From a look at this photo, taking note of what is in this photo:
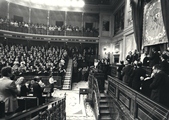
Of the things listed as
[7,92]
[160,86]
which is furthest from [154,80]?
[7,92]

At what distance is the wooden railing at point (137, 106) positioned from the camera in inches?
122

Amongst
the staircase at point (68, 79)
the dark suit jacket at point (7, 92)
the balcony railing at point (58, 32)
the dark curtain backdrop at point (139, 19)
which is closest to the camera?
the dark suit jacket at point (7, 92)

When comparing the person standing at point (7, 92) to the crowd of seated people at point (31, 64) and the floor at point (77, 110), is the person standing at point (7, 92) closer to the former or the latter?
the floor at point (77, 110)

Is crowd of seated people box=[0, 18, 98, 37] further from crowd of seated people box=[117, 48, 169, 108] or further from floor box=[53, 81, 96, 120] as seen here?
crowd of seated people box=[117, 48, 169, 108]

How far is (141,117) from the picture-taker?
156 inches

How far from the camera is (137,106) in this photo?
4.27 m

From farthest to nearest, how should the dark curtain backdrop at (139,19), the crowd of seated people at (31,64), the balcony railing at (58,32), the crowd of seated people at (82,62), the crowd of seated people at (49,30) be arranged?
the balcony railing at (58,32), the crowd of seated people at (49,30), the crowd of seated people at (82,62), the crowd of seated people at (31,64), the dark curtain backdrop at (139,19)

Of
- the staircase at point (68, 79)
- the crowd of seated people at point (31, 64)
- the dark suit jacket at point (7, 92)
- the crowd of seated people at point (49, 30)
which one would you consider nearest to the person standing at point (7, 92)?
the dark suit jacket at point (7, 92)

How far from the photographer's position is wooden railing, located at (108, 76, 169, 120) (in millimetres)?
3088

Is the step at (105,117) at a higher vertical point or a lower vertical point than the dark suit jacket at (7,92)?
lower

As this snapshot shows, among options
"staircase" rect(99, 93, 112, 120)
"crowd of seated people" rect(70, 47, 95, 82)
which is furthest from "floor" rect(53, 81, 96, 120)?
"crowd of seated people" rect(70, 47, 95, 82)

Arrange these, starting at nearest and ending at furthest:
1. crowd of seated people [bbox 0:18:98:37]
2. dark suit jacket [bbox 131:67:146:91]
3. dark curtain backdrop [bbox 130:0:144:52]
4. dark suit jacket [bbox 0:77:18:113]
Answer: dark suit jacket [bbox 0:77:18:113] < dark suit jacket [bbox 131:67:146:91] < dark curtain backdrop [bbox 130:0:144:52] < crowd of seated people [bbox 0:18:98:37]

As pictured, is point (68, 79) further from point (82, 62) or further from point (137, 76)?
point (137, 76)

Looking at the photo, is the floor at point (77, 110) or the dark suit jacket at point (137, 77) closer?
the dark suit jacket at point (137, 77)
